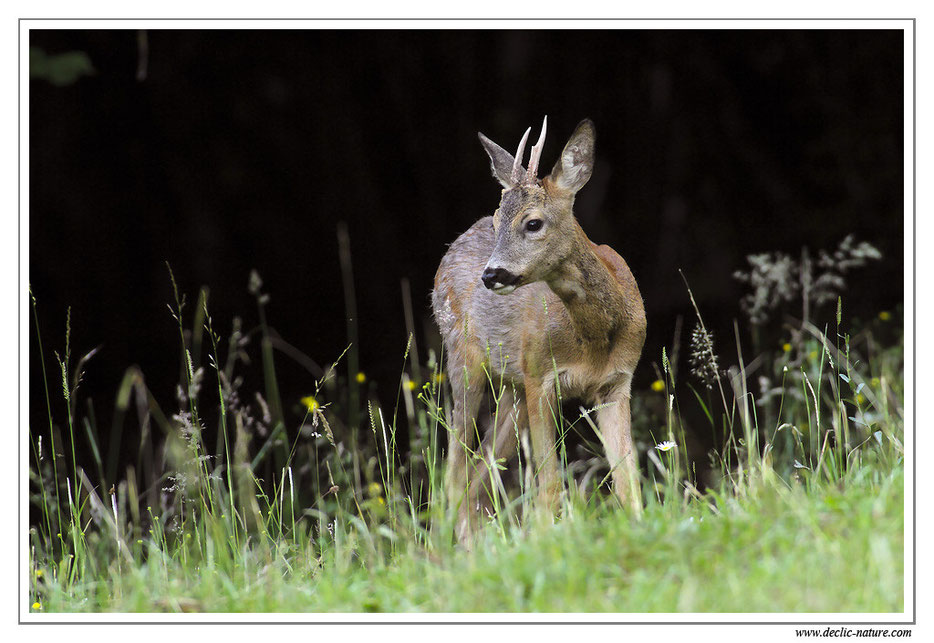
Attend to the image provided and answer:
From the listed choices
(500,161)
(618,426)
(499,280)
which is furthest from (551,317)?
(500,161)

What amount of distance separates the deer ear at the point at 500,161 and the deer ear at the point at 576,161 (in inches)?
7.2

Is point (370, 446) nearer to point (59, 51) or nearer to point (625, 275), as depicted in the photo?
point (625, 275)

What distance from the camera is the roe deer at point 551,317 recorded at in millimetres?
5133

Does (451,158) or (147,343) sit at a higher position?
(451,158)

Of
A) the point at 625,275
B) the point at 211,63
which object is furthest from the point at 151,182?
the point at 625,275

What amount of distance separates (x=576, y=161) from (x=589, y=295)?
2.08 feet

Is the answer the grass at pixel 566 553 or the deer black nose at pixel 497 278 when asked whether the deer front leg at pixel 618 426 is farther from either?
the deer black nose at pixel 497 278

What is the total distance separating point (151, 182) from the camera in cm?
816

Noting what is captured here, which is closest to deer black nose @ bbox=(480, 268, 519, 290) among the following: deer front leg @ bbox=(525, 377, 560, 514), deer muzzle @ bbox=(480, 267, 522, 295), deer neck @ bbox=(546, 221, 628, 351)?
deer muzzle @ bbox=(480, 267, 522, 295)

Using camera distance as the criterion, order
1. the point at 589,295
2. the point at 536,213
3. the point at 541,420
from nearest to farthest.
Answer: the point at 536,213 → the point at 589,295 → the point at 541,420

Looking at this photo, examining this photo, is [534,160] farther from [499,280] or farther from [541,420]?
[541,420]

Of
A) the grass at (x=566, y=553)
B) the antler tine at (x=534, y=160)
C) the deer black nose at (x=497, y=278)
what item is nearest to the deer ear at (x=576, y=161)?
the antler tine at (x=534, y=160)

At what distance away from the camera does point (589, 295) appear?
5.41 meters

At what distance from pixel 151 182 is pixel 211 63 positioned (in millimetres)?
941
